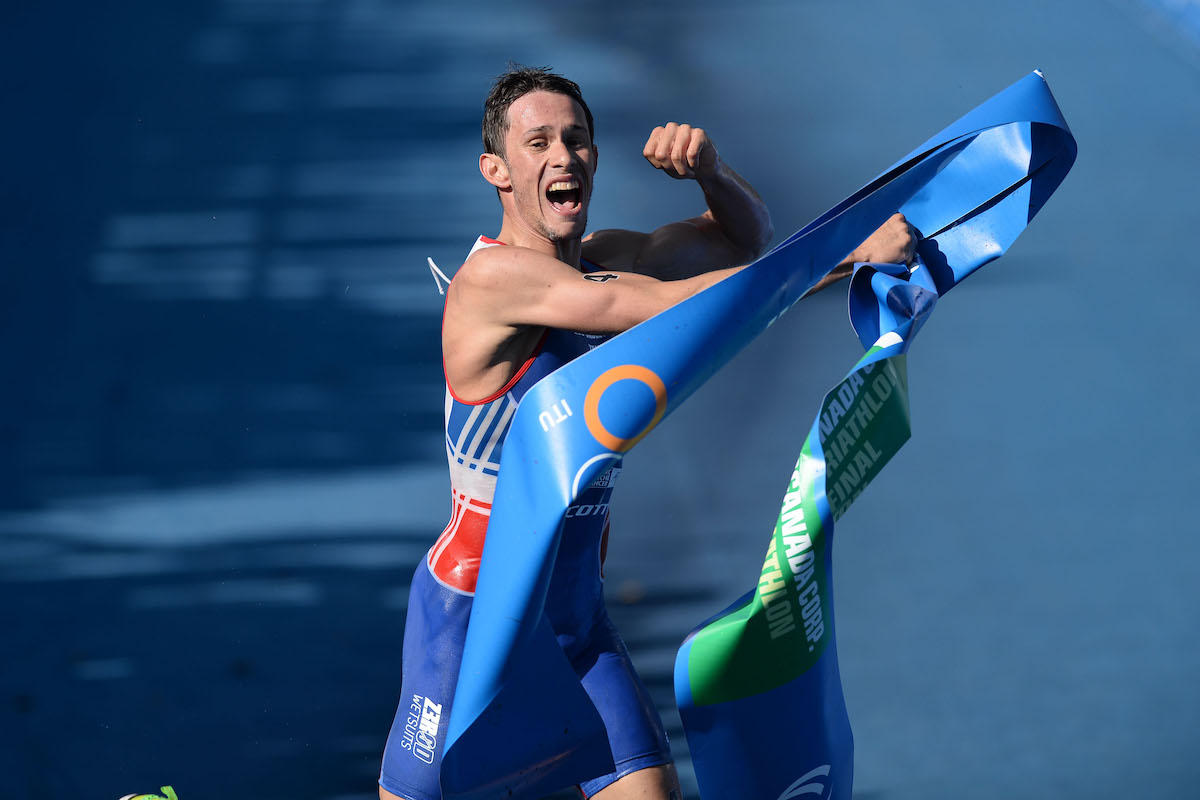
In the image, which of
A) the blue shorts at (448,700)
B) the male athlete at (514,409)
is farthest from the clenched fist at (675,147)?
the blue shorts at (448,700)

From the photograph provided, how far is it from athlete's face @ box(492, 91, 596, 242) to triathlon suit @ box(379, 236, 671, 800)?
0.12 meters

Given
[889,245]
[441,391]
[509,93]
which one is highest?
[441,391]

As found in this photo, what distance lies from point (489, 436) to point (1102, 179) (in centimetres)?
240

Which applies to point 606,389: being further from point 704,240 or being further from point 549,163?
point 704,240

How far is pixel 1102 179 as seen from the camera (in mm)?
3736

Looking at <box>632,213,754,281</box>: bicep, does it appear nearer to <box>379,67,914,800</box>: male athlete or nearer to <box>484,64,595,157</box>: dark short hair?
<box>379,67,914,800</box>: male athlete

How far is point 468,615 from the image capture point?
2242 millimetres

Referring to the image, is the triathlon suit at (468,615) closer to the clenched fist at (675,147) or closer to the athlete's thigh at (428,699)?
the athlete's thigh at (428,699)

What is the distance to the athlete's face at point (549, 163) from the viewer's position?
7.18 feet

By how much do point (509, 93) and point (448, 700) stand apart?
3.58 feet

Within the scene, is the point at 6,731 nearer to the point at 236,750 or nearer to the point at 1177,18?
the point at 236,750

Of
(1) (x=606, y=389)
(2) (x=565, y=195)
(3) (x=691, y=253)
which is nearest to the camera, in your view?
(1) (x=606, y=389)

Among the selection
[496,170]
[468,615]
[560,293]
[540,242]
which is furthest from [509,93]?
[468,615]

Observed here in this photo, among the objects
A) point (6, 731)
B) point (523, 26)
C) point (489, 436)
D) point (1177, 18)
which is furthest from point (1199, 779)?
point (6, 731)
